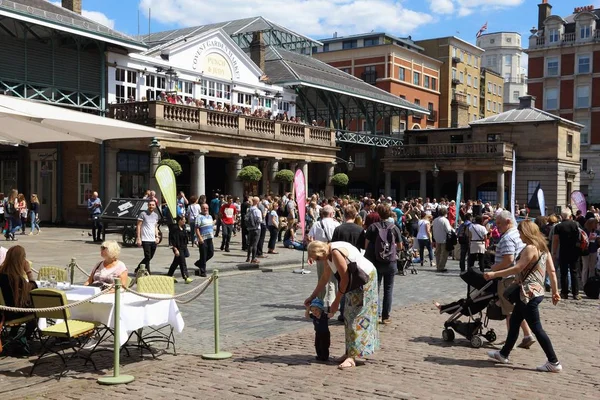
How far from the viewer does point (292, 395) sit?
6445 millimetres

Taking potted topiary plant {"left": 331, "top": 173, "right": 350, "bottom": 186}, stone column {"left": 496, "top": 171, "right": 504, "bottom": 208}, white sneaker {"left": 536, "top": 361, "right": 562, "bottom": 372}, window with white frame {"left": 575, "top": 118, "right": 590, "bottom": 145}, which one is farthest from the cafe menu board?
window with white frame {"left": 575, "top": 118, "right": 590, "bottom": 145}

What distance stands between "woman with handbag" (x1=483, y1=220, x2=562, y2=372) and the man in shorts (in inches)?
23.7

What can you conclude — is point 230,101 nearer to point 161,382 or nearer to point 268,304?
point 268,304

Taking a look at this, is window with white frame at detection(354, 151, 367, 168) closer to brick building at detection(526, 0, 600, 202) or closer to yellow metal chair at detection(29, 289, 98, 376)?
brick building at detection(526, 0, 600, 202)

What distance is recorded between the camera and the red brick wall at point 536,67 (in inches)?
2810

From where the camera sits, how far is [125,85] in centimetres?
2920

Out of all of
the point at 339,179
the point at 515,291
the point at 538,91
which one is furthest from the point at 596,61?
the point at 515,291

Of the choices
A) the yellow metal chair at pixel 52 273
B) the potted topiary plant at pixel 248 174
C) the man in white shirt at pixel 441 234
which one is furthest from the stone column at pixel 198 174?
the yellow metal chair at pixel 52 273

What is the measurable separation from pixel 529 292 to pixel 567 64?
68.6 meters

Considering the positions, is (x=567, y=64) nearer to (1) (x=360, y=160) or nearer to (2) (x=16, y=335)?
(1) (x=360, y=160)

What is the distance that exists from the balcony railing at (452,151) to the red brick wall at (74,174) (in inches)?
1053

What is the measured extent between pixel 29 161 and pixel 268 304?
22.4m

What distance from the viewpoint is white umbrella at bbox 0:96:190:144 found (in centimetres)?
827

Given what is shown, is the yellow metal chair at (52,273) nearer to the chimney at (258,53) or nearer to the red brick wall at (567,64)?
the chimney at (258,53)
